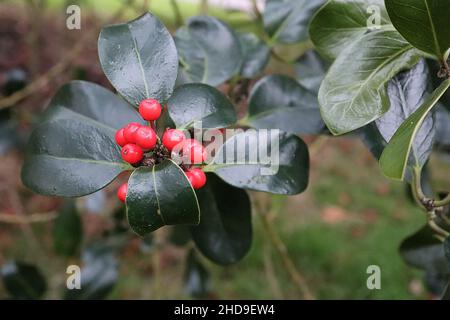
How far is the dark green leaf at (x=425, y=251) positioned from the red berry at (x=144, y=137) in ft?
1.78

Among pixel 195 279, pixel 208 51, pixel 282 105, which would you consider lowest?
pixel 195 279

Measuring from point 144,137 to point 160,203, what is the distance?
0.08 m

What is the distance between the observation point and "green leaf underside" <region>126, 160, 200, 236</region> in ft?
1.85

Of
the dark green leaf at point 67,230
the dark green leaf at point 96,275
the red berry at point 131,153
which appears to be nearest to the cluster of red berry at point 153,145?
the red berry at point 131,153

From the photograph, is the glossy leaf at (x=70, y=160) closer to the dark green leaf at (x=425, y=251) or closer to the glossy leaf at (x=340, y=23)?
the glossy leaf at (x=340, y=23)

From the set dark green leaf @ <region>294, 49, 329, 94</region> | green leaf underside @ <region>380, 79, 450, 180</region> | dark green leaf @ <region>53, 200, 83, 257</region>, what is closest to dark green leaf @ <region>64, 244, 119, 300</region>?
dark green leaf @ <region>53, 200, 83, 257</region>

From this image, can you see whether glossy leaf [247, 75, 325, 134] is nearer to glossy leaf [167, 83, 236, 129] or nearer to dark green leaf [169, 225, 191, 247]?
glossy leaf [167, 83, 236, 129]

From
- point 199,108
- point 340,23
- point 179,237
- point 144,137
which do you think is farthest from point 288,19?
point 179,237

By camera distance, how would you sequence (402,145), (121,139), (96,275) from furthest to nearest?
(96,275)
(121,139)
(402,145)

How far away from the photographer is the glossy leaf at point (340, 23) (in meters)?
0.67

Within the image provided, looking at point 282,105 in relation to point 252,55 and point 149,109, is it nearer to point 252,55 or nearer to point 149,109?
point 252,55

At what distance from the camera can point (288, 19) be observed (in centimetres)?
93

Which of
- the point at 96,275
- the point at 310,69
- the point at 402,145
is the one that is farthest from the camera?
the point at 96,275

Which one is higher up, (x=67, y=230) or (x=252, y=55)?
(x=252, y=55)
